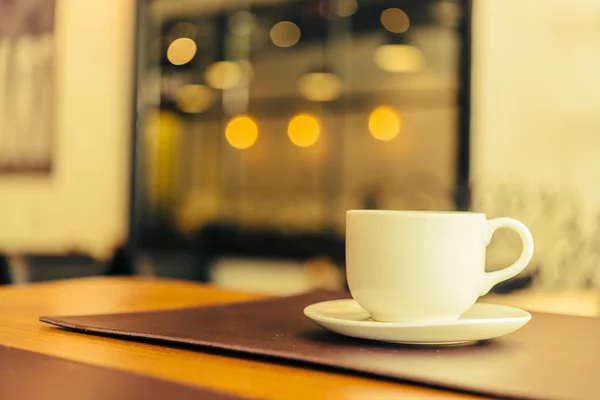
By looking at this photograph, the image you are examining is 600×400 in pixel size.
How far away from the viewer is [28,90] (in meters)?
4.32

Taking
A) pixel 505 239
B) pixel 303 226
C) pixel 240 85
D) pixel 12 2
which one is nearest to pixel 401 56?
pixel 240 85

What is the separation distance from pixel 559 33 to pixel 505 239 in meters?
0.89

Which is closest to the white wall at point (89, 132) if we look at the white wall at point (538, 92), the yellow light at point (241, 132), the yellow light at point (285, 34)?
the yellow light at point (241, 132)

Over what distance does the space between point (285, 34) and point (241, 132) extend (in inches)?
36.4

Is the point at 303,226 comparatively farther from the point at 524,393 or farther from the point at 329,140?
the point at 524,393

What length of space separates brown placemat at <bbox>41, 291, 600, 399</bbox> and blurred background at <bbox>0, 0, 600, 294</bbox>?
2.35 meters

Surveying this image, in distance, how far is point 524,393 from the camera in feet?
1.43

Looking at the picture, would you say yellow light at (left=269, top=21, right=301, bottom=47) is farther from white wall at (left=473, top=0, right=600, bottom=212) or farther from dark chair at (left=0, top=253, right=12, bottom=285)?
dark chair at (left=0, top=253, right=12, bottom=285)

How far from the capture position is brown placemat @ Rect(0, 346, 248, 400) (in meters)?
0.45

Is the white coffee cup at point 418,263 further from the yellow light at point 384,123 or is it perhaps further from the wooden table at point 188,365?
the yellow light at point 384,123

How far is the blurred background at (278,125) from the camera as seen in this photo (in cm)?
313

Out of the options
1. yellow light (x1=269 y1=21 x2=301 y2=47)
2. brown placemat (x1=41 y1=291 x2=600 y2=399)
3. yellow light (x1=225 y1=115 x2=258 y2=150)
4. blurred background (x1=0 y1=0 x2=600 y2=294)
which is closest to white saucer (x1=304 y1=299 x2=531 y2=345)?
brown placemat (x1=41 y1=291 x2=600 y2=399)

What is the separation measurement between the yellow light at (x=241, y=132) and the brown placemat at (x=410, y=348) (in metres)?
3.31

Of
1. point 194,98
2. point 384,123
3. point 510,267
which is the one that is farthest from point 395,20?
point 510,267
